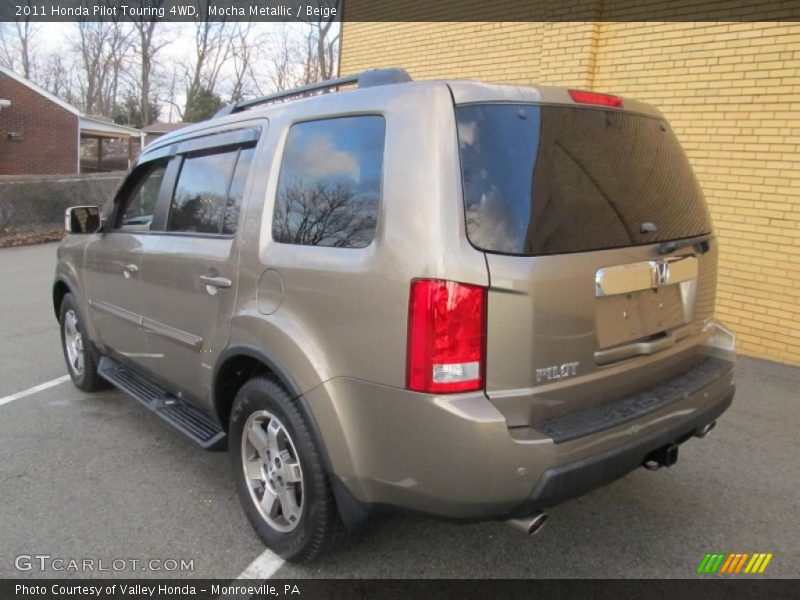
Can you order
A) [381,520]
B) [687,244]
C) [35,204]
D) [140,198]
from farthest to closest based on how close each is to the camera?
[35,204], [140,198], [687,244], [381,520]

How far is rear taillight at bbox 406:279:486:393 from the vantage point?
81.3 inches

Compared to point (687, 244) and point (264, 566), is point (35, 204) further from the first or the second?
point (687, 244)

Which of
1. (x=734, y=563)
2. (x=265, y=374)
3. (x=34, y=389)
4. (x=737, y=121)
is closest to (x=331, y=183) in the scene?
(x=265, y=374)

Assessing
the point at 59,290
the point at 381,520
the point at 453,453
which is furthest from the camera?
the point at 59,290

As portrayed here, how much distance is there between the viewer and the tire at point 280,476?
247 centimetres

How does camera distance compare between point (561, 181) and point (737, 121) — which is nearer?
point (561, 181)

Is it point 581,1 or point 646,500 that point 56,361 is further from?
point 581,1

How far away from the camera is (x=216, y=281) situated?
296cm

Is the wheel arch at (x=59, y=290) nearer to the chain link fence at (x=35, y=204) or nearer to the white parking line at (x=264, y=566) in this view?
the white parking line at (x=264, y=566)

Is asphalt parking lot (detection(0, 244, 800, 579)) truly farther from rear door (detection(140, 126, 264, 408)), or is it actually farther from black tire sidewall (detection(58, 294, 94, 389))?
rear door (detection(140, 126, 264, 408))

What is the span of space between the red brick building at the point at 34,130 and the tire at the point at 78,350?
20.2 m

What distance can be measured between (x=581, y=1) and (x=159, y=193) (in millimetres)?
5358
